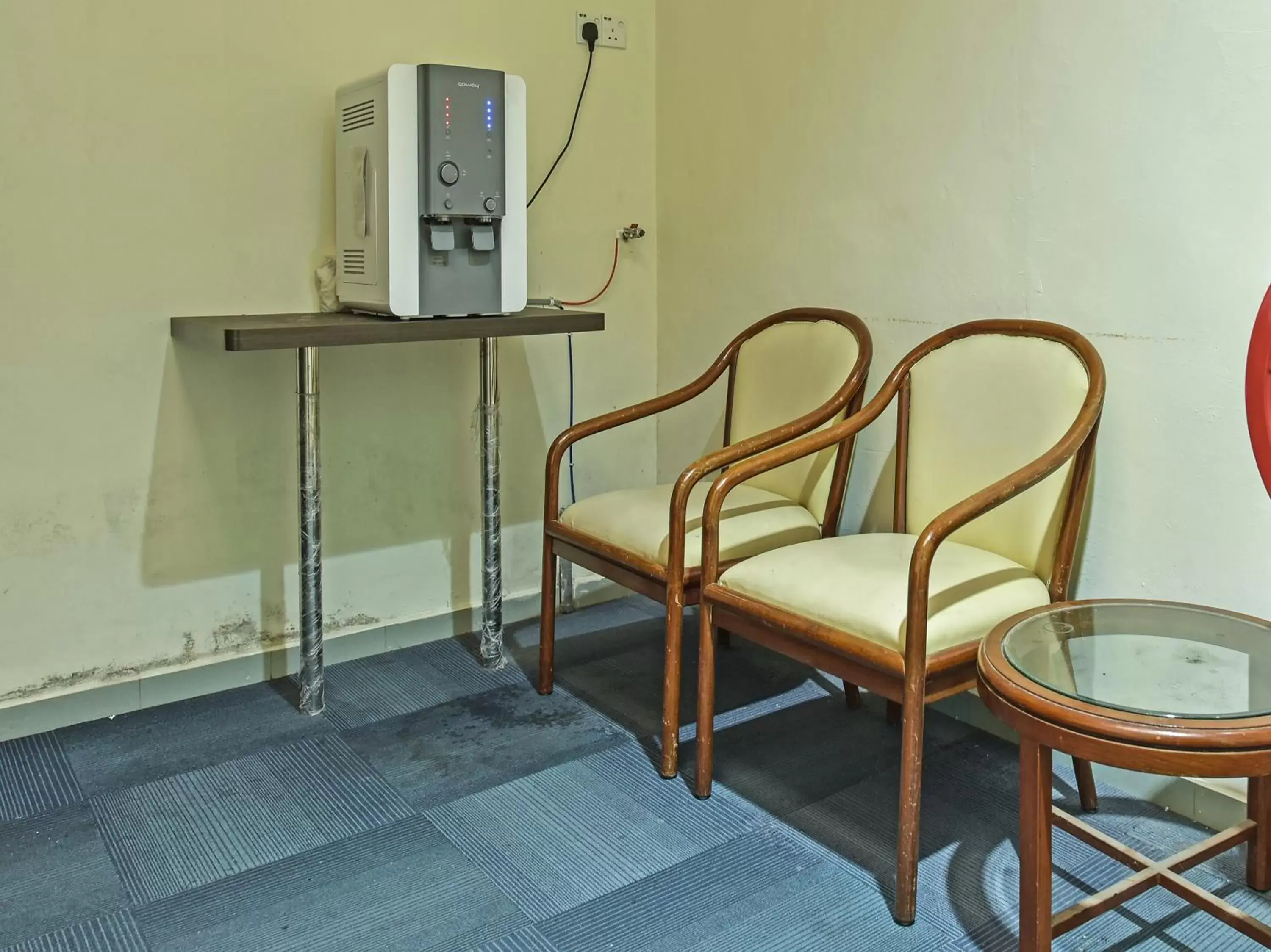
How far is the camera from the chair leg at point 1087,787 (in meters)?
1.95

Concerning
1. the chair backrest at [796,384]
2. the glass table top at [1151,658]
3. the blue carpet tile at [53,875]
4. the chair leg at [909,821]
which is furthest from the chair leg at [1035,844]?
the blue carpet tile at [53,875]

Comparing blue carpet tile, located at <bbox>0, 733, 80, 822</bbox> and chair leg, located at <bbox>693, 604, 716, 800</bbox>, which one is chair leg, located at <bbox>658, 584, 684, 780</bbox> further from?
blue carpet tile, located at <bbox>0, 733, 80, 822</bbox>

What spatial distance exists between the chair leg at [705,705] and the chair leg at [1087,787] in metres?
0.65

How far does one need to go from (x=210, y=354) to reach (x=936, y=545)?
5.36 feet

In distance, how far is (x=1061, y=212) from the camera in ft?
6.66

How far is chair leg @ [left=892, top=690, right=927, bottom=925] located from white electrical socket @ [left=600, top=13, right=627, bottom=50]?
2.00 m

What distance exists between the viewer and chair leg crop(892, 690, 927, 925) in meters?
1.64

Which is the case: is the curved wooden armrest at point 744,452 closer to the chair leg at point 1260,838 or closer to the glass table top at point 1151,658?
the glass table top at point 1151,658

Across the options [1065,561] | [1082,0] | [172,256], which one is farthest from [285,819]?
[1082,0]

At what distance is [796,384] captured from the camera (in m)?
2.42

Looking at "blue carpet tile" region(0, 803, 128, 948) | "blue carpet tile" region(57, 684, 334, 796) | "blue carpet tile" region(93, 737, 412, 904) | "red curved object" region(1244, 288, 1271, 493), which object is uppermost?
"red curved object" region(1244, 288, 1271, 493)

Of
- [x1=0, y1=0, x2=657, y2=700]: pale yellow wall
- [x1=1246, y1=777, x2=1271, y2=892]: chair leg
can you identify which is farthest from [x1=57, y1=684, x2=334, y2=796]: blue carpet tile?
[x1=1246, y1=777, x2=1271, y2=892]: chair leg

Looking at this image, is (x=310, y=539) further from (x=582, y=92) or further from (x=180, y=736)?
(x=582, y=92)

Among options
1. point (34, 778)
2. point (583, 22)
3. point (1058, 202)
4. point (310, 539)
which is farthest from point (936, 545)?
point (583, 22)
